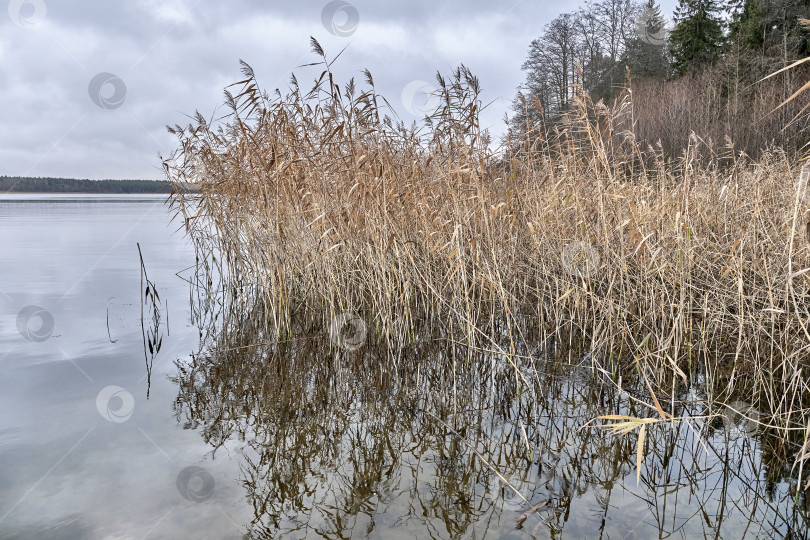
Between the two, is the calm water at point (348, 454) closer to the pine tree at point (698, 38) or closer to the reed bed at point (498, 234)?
the reed bed at point (498, 234)

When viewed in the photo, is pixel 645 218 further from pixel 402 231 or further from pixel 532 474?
pixel 532 474

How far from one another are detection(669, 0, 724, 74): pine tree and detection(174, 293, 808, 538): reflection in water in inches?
1091

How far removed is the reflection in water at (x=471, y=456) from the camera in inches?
73.3

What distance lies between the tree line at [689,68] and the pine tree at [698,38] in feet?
0.17

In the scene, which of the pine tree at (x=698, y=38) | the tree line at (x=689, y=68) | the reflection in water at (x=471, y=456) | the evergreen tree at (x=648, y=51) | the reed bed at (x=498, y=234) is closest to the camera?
the reflection in water at (x=471, y=456)

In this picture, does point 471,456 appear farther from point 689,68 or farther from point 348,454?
point 689,68

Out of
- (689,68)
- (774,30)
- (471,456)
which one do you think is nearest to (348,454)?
(471,456)

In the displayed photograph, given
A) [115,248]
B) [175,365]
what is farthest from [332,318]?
[115,248]

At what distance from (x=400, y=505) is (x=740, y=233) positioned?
10.7 ft

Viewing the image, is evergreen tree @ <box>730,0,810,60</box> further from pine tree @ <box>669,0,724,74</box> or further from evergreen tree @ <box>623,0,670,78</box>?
evergreen tree @ <box>623,0,670,78</box>

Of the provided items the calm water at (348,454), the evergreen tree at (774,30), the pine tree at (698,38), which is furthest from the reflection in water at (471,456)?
the pine tree at (698,38)

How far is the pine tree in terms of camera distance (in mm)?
25234

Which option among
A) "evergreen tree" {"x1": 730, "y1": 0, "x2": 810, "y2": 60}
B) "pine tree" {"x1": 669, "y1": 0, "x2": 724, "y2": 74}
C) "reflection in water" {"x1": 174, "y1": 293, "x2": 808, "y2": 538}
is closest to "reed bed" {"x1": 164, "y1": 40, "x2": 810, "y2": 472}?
"reflection in water" {"x1": 174, "y1": 293, "x2": 808, "y2": 538}

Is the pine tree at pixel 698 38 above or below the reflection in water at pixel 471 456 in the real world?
above
